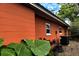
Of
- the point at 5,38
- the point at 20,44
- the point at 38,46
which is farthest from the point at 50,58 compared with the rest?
the point at 5,38

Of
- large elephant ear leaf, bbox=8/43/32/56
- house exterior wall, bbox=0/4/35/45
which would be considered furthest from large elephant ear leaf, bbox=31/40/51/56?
house exterior wall, bbox=0/4/35/45

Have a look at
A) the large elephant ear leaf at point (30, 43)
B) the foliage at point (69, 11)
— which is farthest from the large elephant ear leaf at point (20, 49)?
the foliage at point (69, 11)

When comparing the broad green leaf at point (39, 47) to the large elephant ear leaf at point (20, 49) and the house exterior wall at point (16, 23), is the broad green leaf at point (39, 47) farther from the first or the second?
the house exterior wall at point (16, 23)

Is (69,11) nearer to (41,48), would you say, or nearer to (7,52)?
(41,48)

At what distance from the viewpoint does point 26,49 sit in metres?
4.25

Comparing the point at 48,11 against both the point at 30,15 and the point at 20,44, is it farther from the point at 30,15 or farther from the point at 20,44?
the point at 20,44

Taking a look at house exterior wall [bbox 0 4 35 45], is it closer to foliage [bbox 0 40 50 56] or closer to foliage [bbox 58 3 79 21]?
foliage [bbox 0 40 50 56]

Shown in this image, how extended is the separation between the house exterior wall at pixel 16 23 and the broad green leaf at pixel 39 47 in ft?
0.95

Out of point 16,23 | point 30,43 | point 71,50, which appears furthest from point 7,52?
point 71,50

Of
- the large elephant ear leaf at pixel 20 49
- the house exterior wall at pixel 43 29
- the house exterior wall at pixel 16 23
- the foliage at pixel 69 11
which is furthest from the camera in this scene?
the house exterior wall at pixel 43 29

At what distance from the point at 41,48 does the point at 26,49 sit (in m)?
0.34

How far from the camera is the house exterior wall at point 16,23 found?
4.07 m

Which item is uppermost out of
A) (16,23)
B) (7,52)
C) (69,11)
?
(69,11)

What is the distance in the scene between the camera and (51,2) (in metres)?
4.31
